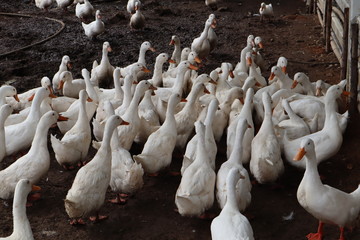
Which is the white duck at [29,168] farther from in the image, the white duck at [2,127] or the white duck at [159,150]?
the white duck at [159,150]

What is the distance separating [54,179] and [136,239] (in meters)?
1.63

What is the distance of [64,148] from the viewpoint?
6.49m

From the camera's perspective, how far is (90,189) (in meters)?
5.47

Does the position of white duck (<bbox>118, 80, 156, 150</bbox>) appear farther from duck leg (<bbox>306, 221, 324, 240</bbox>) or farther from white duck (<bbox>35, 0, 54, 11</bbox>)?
white duck (<bbox>35, 0, 54, 11</bbox>)

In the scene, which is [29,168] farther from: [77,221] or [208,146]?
[208,146]

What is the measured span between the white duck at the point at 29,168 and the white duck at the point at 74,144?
0.90 ft

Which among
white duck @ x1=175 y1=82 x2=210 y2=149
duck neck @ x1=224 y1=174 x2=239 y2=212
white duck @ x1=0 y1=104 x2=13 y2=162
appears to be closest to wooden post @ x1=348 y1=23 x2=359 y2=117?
white duck @ x1=175 y1=82 x2=210 y2=149

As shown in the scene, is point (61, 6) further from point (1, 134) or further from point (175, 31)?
point (1, 134)

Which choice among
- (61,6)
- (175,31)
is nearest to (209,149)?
(175,31)

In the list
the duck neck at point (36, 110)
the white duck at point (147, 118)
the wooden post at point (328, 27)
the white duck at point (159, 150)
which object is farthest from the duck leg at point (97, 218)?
the wooden post at point (328, 27)

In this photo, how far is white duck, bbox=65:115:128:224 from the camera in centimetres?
541

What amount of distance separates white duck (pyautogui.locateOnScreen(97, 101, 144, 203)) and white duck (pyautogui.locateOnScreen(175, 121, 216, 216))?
51cm

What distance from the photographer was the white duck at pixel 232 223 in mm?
4531

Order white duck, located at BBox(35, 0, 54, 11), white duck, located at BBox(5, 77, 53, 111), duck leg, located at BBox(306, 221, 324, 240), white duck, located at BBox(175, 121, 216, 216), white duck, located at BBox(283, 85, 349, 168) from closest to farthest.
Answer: duck leg, located at BBox(306, 221, 324, 240)
white duck, located at BBox(175, 121, 216, 216)
white duck, located at BBox(283, 85, 349, 168)
white duck, located at BBox(5, 77, 53, 111)
white duck, located at BBox(35, 0, 54, 11)
